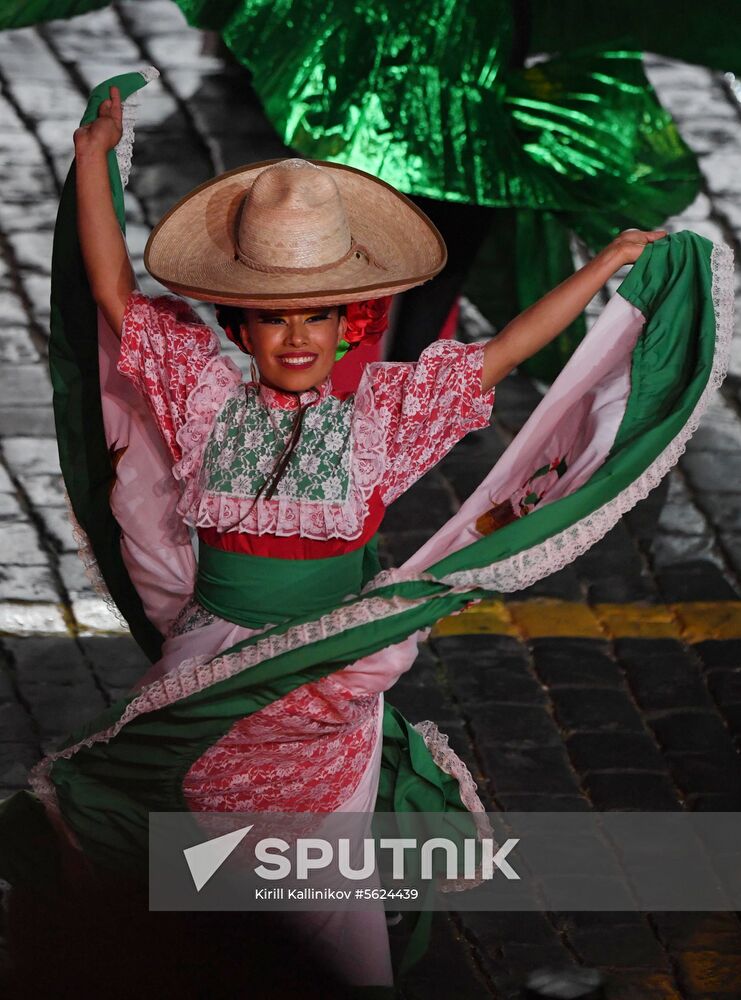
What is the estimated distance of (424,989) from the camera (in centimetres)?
352

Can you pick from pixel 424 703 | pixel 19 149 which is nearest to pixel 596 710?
pixel 424 703

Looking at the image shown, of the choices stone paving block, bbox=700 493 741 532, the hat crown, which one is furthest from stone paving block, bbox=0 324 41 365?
the hat crown

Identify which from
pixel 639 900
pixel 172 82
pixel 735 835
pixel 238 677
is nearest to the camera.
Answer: pixel 238 677

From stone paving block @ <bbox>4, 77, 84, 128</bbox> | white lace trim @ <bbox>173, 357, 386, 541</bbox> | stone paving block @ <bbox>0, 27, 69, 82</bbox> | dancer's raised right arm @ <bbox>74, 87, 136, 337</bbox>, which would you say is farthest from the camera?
stone paving block @ <bbox>0, 27, 69, 82</bbox>

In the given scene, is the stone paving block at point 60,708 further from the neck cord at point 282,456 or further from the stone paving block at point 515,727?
the neck cord at point 282,456

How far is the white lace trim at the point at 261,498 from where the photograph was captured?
314cm

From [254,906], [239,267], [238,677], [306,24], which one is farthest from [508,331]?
[306,24]

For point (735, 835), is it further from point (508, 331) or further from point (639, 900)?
point (508, 331)

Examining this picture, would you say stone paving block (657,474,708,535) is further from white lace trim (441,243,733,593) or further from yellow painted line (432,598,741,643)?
white lace trim (441,243,733,593)

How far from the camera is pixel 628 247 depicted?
316cm

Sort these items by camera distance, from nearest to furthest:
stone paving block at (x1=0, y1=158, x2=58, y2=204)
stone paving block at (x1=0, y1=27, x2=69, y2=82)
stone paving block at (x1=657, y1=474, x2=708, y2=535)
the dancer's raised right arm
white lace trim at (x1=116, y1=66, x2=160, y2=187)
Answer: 1. the dancer's raised right arm
2. white lace trim at (x1=116, y1=66, x2=160, y2=187)
3. stone paving block at (x1=657, y1=474, x2=708, y2=535)
4. stone paving block at (x1=0, y1=158, x2=58, y2=204)
5. stone paving block at (x1=0, y1=27, x2=69, y2=82)

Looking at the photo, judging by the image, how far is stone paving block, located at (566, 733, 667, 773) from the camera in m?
4.33

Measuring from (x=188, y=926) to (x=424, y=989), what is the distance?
0.52 m

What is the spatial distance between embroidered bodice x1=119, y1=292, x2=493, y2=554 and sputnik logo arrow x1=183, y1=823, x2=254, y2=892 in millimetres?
630
